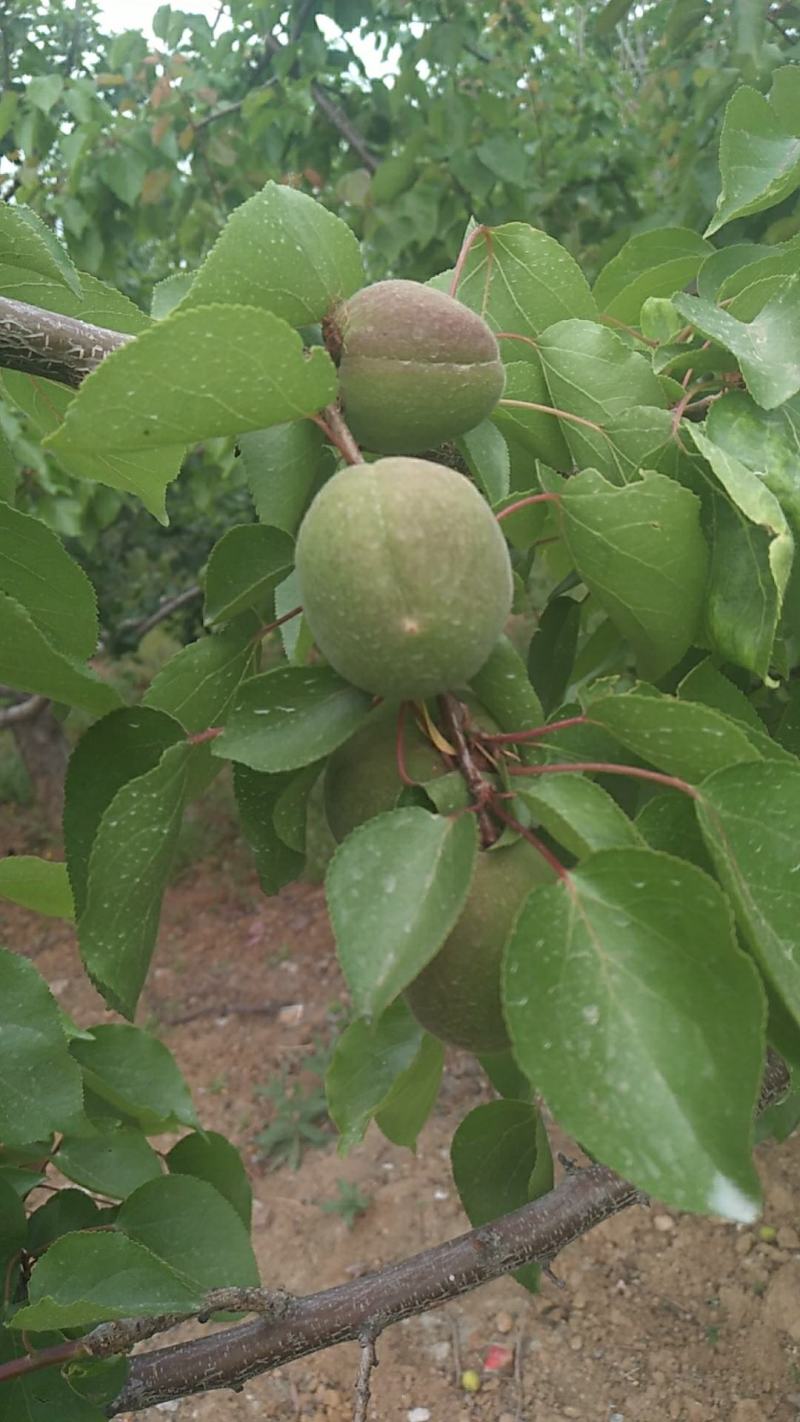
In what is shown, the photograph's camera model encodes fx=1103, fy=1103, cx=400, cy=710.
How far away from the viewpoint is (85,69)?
394 cm

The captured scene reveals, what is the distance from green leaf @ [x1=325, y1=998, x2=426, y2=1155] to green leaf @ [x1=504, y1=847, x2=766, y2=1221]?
0.79ft

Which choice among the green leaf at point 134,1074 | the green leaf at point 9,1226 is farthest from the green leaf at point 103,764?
the green leaf at point 134,1074

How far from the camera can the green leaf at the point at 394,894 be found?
1.51 feet

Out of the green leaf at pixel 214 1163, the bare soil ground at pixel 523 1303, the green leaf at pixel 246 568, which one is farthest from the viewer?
the bare soil ground at pixel 523 1303

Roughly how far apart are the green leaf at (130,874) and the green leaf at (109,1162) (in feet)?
1.65

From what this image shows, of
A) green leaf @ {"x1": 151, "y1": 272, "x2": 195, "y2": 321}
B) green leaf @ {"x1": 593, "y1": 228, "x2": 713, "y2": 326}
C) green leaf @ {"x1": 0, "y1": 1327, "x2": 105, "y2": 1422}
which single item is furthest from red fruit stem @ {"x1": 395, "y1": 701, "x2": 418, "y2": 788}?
green leaf @ {"x1": 0, "y1": 1327, "x2": 105, "y2": 1422}

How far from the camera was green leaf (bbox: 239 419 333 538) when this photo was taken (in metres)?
0.67

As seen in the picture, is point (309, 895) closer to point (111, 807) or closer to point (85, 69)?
point (85, 69)

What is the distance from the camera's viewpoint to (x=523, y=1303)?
7.57 ft

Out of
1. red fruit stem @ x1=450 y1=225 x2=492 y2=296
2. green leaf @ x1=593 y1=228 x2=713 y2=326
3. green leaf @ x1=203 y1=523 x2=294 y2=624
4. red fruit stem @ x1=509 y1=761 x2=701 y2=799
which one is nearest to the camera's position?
red fruit stem @ x1=509 y1=761 x2=701 y2=799

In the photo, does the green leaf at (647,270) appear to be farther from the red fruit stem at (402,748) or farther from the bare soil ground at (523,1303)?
the bare soil ground at (523,1303)

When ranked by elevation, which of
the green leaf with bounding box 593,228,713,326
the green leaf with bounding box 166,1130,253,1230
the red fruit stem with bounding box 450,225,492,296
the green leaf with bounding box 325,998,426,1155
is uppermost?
the red fruit stem with bounding box 450,225,492,296

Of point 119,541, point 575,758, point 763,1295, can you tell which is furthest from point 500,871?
point 119,541

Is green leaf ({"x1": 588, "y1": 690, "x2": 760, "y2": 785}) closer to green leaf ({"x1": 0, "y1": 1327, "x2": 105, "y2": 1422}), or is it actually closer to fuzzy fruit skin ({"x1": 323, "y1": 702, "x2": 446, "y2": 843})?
fuzzy fruit skin ({"x1": 323, "y1": 702, "x2": 446, "y2": 843})
